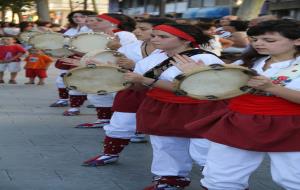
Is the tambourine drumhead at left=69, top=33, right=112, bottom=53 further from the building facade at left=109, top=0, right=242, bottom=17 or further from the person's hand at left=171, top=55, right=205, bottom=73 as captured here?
the building facade at left=109, top=0, right=242, bottom=17

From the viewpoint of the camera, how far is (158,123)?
155 inches

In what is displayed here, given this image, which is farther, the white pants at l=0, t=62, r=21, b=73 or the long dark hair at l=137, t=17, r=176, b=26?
the white pants at l=0, t=62, r=21, b=73

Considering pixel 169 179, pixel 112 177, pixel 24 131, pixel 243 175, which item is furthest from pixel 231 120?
pixel 24 131

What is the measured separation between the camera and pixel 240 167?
3158mm

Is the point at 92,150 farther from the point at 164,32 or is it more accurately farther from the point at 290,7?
the point at 290,7

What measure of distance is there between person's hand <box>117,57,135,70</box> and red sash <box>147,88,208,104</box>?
0.54 m

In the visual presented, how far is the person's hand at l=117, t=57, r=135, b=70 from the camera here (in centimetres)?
455

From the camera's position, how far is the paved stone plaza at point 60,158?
15.0 ft

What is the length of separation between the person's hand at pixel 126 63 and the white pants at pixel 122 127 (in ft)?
2.18

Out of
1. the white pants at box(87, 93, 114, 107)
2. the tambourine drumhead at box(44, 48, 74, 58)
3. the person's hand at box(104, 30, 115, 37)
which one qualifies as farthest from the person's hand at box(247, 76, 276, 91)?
the tambourine drumhead at box(44, 48, 74, 58)

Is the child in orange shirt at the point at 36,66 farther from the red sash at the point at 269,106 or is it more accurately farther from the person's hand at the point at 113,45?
the red sash at the point at 269,106

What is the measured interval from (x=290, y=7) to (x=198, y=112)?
84.4 feet

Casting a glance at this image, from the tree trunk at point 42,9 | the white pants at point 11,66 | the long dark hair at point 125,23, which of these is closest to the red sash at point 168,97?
the long dark hair at point 125,23

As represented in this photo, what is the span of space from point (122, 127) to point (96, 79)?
1074 mm
